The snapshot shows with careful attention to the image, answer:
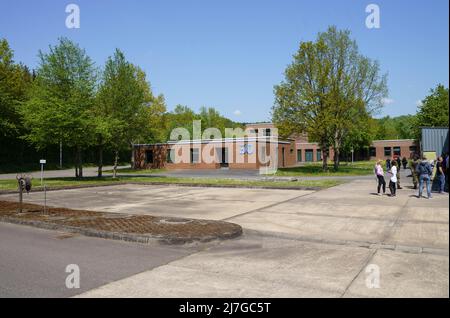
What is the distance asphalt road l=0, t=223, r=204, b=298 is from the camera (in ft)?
18.1

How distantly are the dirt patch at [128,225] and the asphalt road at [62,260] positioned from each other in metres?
0.27

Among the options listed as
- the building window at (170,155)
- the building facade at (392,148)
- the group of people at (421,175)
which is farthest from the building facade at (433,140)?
the building facade at (392,148)

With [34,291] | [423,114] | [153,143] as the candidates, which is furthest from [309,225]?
[423,114]

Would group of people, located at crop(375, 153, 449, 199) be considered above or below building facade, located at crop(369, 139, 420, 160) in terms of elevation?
below

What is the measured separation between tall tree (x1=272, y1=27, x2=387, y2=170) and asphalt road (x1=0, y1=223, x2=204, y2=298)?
99.4ft

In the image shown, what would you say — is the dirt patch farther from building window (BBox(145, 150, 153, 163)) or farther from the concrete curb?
building window (BBox(145, 150, 153, 163))

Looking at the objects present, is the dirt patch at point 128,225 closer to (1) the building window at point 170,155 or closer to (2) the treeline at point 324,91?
(2) the treeline at point 324,91

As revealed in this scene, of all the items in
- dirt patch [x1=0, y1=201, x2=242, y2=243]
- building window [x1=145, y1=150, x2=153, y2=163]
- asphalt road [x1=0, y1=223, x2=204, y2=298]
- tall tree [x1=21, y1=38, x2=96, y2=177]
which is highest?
tall tree [x1=21, y1=38, x2=96, y2=177]

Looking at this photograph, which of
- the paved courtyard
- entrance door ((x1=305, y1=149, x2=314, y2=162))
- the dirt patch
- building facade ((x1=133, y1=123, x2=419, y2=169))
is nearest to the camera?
the paved courtyard

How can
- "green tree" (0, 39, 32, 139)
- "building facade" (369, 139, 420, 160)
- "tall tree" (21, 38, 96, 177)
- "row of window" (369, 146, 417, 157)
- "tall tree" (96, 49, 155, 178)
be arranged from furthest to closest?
"row of window" (369, 146, 417, 157) → "building facade" (369, 139, 420, 160) → "green tree" (0, 39, 32, 139) → "tall tree" (96, 49, 155, 178) → "tall tree" (21, 38, 96, 177)

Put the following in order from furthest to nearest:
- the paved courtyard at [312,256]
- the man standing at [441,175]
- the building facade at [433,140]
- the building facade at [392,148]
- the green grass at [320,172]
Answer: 1. the building facade at [392,148]
2. the green grass at [320,172]
3. the building facade at [433,140]
4. the man standing at [441,175]
5. the paved courtyard at [312,256]

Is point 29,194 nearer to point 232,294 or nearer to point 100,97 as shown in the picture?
point 100,97

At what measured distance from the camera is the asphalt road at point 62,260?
5520mm

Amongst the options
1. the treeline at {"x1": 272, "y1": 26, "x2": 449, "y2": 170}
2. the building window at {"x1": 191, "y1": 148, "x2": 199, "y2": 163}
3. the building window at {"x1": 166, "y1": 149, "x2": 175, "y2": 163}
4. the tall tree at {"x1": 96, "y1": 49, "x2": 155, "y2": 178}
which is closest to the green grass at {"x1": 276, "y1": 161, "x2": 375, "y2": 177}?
the treeline at {"x1": 272, "y1": 26, "x2": 449, "y2": 170}
